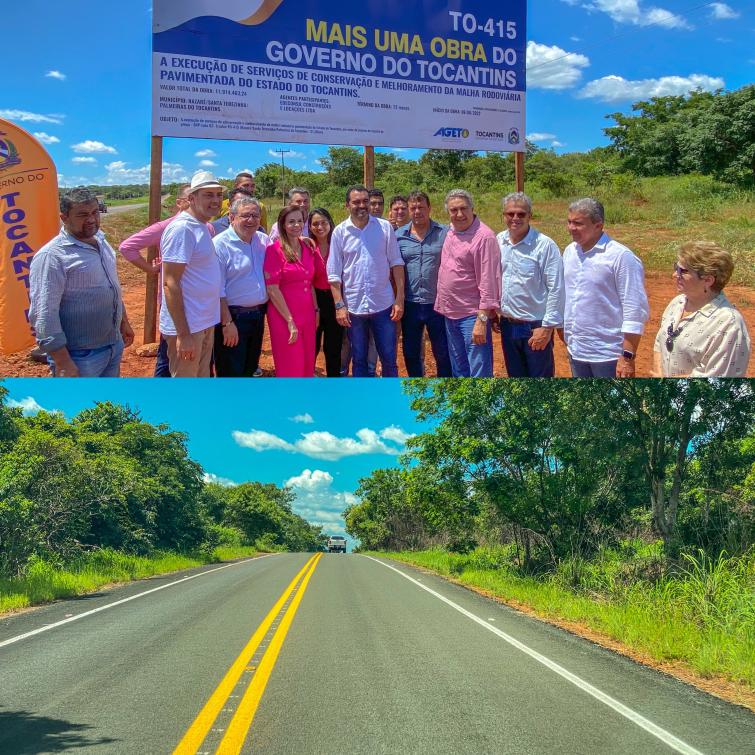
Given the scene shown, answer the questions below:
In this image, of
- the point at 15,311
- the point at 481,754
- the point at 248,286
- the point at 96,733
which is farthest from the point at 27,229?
the point at 481,754

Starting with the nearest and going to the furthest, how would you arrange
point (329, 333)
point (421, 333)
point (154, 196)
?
1. point (421, 333)
2. point (329, 333)
3. point (154, 196)

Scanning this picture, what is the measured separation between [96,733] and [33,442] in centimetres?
1178

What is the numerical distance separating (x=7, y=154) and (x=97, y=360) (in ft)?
8.26

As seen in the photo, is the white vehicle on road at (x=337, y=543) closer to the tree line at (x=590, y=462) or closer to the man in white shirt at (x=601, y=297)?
the tree line at (x=590, y=462)

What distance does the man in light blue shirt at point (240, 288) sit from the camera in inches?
286

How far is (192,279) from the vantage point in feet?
22.0

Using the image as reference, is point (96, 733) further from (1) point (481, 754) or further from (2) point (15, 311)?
(2) point (15, 311)

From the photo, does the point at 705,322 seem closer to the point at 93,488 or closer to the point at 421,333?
the point at 421,333

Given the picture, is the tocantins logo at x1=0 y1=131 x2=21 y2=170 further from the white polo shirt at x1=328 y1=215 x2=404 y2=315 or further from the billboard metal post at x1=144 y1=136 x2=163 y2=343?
the white polo shirt at x1=328 y1=215 x2=404 y2=315

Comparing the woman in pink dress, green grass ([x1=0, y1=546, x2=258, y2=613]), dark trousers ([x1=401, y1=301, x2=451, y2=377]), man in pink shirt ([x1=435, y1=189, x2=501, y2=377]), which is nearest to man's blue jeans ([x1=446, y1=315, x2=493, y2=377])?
man in pink shirt ([x1=435, y1=189, x2=501, y2=377])

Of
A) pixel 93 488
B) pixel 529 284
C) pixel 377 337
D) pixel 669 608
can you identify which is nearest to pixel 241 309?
pixel 377 337

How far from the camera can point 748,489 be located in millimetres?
11500

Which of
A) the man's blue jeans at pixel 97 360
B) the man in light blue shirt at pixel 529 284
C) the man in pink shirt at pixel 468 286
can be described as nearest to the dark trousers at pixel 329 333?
the man in pink shirt at pixel 468 286

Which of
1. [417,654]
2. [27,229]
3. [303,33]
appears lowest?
[417,654]
